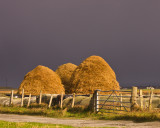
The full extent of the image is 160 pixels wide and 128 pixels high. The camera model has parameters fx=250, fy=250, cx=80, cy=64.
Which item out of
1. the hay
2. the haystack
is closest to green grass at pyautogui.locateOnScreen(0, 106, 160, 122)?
the hay

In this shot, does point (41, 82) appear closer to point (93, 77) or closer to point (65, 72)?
point (65, 72)

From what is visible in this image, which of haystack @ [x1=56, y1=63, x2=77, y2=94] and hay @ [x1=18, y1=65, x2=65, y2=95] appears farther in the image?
haystack @ [x1=56, y1=63, x2=77, y2=94]

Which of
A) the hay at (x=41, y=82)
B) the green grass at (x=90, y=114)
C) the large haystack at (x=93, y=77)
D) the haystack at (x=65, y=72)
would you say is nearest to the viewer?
the green grass at (x=90, y=114)

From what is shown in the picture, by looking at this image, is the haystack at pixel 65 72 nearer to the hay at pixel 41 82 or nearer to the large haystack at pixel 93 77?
the hay at pixel 41 82

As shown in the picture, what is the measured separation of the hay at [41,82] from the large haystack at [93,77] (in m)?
2.84

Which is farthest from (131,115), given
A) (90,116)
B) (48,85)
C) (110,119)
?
(48,85)

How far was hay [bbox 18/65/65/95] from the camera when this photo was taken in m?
37.7

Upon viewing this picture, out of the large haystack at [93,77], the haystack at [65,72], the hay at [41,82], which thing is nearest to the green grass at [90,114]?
the hay at [41,82]

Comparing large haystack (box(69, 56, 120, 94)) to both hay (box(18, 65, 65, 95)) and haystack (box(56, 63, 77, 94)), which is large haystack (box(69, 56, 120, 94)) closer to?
hay (box(18, 65, 65, 95))

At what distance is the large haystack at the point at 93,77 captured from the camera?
3519 centimetres

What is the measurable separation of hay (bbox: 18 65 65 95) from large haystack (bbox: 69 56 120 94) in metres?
2.84

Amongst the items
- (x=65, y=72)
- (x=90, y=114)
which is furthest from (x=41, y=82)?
(x=90, y=114)

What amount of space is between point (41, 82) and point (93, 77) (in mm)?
8284

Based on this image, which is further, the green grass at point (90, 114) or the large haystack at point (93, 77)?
the large haystack at point (93, 77)
